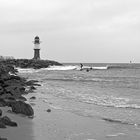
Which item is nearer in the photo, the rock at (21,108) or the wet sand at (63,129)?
the wet sand at (63,129)

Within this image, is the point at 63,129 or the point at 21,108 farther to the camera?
the point at 21,108

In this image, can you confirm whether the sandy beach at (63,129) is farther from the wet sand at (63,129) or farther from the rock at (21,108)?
the rock at (21,108)

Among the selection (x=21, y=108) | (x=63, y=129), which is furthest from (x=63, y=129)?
(x=21, y=108)

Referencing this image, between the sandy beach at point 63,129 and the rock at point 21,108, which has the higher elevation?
the rock at point 21,108

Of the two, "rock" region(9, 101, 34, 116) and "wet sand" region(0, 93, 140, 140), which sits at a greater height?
"rock" region(9, 101, 34, 116)

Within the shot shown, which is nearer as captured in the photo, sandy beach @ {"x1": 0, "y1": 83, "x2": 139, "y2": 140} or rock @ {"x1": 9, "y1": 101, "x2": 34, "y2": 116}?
sandy beach @ {"x1": 0, "y1": 83, "x2": 139, "y2": 140}

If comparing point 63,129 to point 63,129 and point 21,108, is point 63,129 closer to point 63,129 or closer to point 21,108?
point 63,129

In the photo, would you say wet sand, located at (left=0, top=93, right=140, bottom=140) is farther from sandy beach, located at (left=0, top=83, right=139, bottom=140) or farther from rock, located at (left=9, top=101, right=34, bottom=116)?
rock, located at (left=9, top=101, right=34, bottom=116)

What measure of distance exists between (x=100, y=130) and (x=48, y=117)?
2.00m

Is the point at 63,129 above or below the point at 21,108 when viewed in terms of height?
below

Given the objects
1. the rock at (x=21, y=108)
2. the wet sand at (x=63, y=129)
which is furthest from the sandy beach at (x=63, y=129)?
the rock at (x=21, y=108)

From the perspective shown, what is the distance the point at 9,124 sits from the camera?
25.1 ft

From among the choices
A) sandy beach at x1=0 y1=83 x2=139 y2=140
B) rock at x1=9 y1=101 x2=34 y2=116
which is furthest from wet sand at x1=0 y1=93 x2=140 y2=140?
rock at x1=9 y1=101 x2=34 y2=116

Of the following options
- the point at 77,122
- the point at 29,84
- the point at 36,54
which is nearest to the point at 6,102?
the point at 77,122
